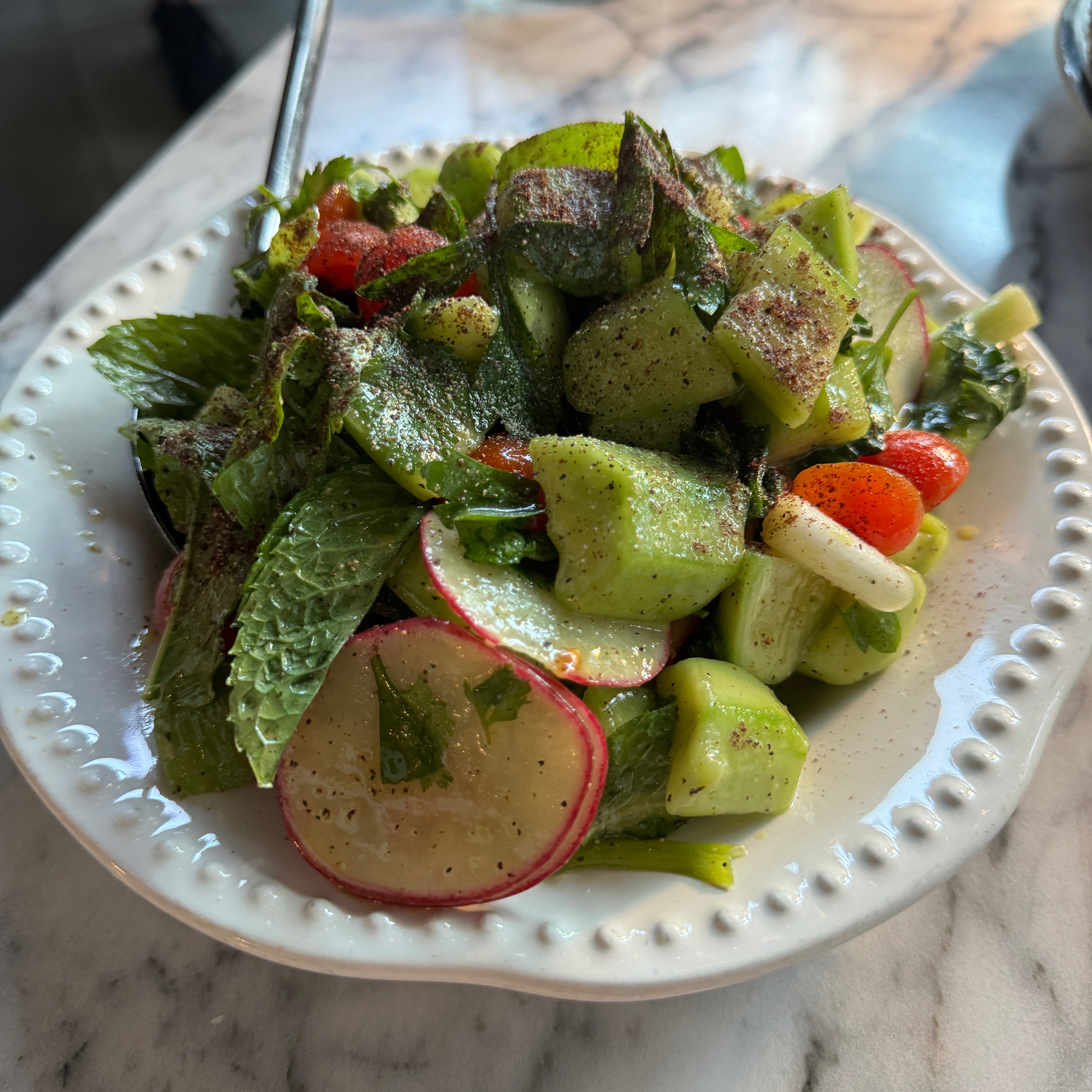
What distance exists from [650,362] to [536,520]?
0.25m

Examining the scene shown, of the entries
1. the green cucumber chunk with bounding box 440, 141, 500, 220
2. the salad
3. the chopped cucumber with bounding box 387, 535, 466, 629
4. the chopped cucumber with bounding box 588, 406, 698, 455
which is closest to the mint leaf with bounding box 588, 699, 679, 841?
the salad

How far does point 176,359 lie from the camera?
130cm

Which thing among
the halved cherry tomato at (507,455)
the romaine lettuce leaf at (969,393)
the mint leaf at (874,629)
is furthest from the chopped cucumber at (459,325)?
the romaine lettuce leaf at (969,393)

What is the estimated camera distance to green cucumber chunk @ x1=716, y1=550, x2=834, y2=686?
40.8 inches

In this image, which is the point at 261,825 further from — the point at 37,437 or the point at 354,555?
the point at 37,437

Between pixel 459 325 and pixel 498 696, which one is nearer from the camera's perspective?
pixel 498 696

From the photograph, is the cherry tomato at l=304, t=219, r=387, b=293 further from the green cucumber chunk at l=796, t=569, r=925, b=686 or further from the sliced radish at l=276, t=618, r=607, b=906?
the green cucumber chunk at l=796, t=569, r=925, b=686

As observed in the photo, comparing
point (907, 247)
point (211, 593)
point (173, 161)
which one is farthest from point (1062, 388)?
point (173, 161)

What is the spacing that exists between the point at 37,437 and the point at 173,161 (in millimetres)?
1324

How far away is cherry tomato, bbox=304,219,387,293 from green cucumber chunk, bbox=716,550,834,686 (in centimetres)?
68

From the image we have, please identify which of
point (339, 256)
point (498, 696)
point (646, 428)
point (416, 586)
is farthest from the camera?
point (339, 256)

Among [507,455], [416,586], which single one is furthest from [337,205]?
[416,586]

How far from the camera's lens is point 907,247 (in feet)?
4.98

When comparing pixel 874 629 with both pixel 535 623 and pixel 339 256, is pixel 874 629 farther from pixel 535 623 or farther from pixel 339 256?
pixel 339 256
